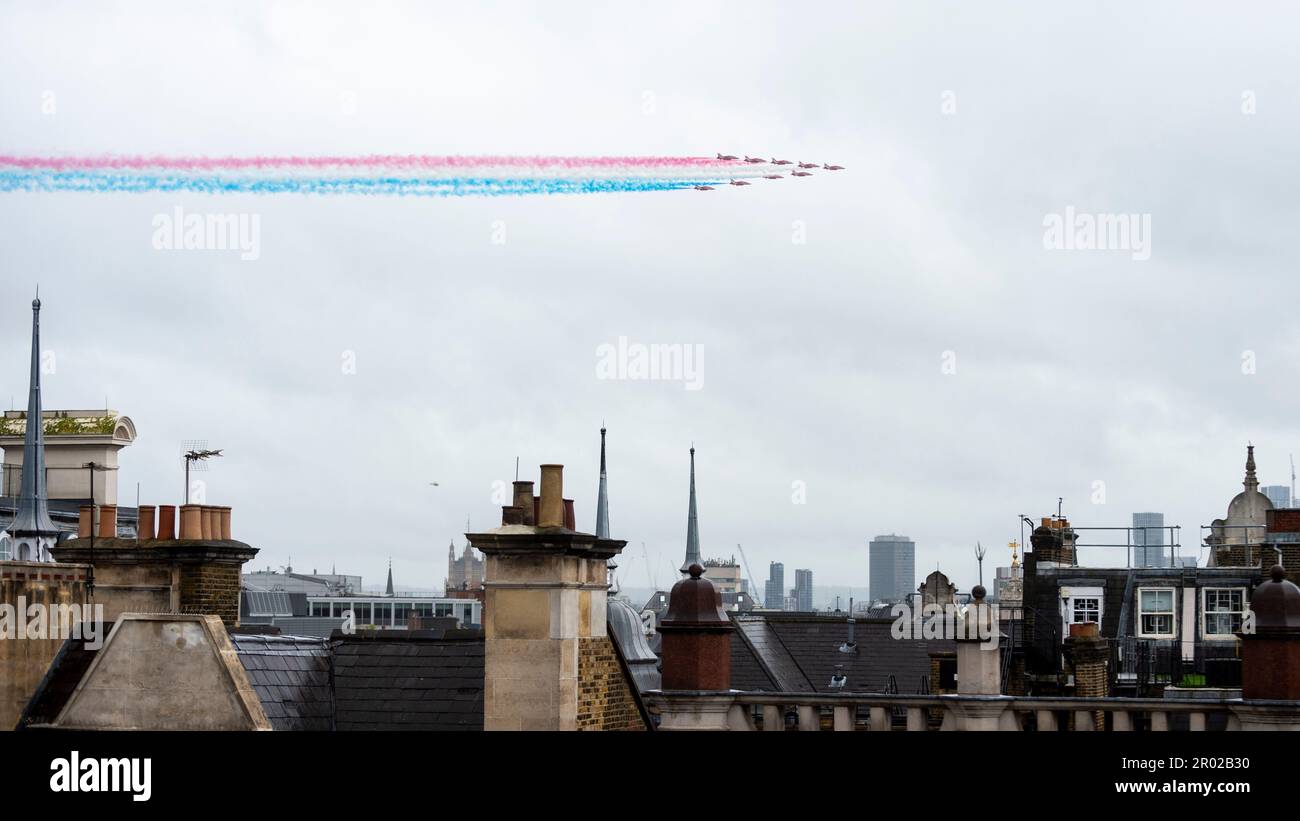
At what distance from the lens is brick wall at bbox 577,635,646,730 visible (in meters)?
29.4

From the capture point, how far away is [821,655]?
6625cm

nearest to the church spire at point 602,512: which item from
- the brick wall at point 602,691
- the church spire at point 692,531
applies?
the church spire at point 692,531

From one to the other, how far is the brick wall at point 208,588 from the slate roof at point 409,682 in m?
2.51

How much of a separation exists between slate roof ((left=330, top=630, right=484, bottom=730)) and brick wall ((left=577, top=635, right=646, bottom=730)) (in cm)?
249

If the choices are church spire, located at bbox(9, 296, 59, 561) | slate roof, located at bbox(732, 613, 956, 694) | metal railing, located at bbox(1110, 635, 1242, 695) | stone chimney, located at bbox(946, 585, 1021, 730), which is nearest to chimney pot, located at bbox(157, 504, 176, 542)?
stone chimney, located at bbox(946, 585, 1021, 730)

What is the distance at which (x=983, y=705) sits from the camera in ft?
84.6

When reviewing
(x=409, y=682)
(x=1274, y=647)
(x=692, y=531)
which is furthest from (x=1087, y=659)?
(x=692, y=531)

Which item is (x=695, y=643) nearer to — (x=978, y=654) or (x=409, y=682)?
(x=978, y=654)

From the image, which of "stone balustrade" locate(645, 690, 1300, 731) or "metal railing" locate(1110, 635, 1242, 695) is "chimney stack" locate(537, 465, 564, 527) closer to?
"stone balustrade" locate(645, 690, 1300, 731)

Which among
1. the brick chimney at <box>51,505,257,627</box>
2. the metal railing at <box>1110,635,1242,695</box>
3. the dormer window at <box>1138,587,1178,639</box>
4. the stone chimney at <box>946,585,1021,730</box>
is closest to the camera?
the stone chimney at <box>946,585,1021,730</box>
